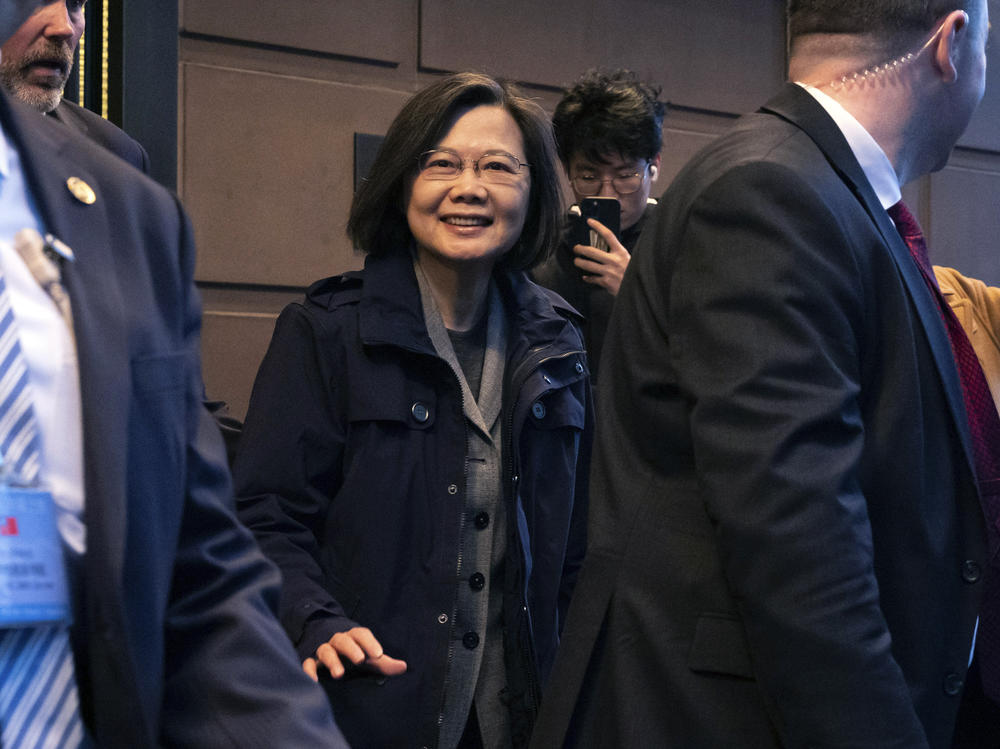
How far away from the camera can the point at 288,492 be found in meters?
2.22

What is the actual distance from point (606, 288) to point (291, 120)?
1.48m

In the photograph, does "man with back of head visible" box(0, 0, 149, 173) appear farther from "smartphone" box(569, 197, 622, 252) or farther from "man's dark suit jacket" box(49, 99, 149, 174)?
"smartphone" box(569, 197, 622, 252)

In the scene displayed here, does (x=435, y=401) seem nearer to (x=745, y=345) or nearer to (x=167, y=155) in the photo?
(x=745, y=345)

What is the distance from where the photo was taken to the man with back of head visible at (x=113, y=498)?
3.15 feet

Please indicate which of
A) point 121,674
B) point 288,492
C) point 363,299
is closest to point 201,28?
point 363,299

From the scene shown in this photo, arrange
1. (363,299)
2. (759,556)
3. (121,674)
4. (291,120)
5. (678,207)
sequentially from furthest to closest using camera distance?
(291,120), (363,299), (678,207), (759,556), (121,674)

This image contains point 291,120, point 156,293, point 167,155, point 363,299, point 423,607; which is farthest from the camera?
point 291,120

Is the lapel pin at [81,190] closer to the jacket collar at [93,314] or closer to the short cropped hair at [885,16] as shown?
the jacket collar at [93,314]

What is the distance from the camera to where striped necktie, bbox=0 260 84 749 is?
928 millimetres

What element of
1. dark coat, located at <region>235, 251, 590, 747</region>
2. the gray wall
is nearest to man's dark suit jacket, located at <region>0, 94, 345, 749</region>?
dark coat, located at <region>235, 251, 590, 747</region>

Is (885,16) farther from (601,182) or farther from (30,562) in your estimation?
(601,182)

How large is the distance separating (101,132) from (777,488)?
1708 mm

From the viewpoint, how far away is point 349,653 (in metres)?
1.97

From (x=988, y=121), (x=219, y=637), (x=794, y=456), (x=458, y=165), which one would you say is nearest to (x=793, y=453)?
(x=794, y=456)
